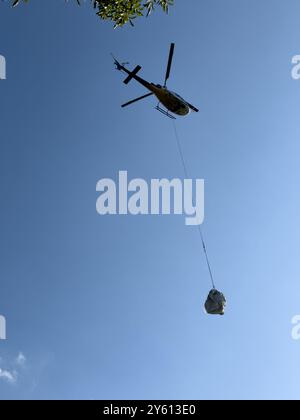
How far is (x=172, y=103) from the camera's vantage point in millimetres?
20094

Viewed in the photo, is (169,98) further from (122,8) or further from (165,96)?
(122,8)

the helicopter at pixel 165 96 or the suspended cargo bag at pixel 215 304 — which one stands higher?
Result: the helicopter at pixel 165 96

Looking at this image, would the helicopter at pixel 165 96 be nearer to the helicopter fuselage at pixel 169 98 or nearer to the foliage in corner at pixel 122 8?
the helicopter fuselage at pixel 169 98

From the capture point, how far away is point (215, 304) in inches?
503

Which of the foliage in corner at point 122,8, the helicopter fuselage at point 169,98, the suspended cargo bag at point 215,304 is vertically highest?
the helicopter fuselage at point 169,98

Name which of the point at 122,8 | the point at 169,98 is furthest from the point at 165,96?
the point at 122,8

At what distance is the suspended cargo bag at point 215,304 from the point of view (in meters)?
12.8

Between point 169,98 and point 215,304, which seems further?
point 169,98

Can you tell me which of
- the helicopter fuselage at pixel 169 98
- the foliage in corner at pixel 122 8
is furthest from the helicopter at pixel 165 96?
the foliage in corner at pixel 122 8

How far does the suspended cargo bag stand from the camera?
1277 cm

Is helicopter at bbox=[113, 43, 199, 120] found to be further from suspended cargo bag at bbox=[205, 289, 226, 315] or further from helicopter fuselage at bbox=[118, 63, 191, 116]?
suspended cargo bag at bbox=[205, 289, 226, 315]
